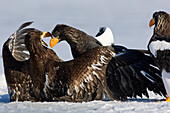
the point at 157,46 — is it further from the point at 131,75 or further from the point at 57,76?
the point at 57,76

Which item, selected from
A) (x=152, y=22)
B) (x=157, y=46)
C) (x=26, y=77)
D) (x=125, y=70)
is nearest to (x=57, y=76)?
(x=26, y=77)

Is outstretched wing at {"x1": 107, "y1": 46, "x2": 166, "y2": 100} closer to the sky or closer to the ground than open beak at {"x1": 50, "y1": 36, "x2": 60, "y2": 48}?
closer to the ground

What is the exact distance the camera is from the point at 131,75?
282 inches

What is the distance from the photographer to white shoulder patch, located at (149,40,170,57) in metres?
6.77

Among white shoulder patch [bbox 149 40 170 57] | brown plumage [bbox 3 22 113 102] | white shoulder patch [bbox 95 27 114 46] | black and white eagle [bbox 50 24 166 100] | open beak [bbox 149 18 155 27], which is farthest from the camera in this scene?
white shoulder patch [bbox 95 27 114 46]

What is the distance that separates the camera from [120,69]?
711cm

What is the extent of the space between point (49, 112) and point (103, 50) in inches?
85.8

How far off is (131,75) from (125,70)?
17cm

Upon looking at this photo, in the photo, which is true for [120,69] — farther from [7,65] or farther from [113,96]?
[7,65]

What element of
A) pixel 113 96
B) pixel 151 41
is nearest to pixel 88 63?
pixel 113 96

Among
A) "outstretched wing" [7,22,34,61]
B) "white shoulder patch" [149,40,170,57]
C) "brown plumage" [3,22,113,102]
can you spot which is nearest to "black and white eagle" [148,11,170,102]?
"white shoulder patch" [149,40,170,57]

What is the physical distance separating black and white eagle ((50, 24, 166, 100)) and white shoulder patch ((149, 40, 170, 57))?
442mm

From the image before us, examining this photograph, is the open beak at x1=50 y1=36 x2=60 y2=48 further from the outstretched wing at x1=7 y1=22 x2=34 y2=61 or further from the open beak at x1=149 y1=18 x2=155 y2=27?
the open beak at x1=149 y1=18 x2=155 y2=27

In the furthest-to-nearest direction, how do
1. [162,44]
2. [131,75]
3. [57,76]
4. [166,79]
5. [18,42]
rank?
[18,42] → [131,75] → [57,76] → [162,44] → [166,79]
